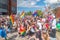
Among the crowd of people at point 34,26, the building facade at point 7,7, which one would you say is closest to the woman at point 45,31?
the crowd of people at point 34,26

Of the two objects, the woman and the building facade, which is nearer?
the woman

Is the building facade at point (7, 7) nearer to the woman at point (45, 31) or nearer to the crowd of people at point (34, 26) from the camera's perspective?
the crowd of people at point (34, 26)

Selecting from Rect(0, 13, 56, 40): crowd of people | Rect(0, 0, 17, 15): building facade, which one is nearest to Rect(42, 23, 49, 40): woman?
Rect(0, 13, 56, 40): crowd of people

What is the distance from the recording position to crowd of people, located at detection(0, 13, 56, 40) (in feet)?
6.92

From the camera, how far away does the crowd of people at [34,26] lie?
6.92 feet

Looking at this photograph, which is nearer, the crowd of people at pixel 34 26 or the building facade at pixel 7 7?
the crowd of people at pixel 34 26

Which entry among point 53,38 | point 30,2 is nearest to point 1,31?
point 30,2

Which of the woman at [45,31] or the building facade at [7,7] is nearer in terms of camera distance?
the woman at [45,31]

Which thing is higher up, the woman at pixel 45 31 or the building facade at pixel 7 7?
the building facade at pixel 7 7

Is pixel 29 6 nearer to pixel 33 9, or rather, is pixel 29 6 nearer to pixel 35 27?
pixel 33 9

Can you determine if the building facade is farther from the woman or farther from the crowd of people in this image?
the woman

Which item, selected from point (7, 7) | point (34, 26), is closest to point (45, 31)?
point (34, 26)

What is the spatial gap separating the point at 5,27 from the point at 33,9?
444 mm

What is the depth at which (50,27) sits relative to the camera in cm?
211
